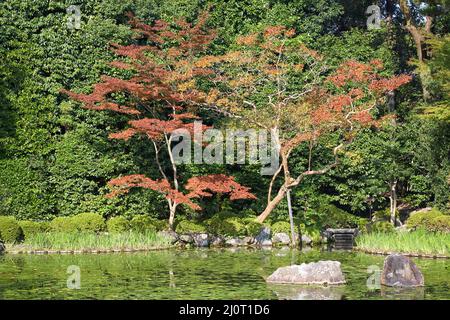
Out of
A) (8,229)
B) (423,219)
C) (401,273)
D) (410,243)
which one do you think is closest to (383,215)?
(423,219)

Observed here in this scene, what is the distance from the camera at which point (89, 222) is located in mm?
A: 20000

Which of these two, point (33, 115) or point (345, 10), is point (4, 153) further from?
point (345, 10)

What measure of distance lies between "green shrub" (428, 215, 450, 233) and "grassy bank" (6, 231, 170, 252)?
25.8 feet

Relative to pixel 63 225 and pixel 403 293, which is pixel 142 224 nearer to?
pixel 63 225

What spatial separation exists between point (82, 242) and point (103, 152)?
4.63 m

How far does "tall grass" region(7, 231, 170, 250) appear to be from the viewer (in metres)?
18.1

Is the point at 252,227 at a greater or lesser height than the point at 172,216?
lesser

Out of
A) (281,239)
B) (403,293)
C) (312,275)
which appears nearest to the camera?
(403,293)

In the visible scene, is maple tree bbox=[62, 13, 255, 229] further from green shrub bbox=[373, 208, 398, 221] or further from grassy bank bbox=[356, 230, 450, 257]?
green shrub bbox=[373, 208, 398, 221]

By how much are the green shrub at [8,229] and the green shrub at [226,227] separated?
5485mm

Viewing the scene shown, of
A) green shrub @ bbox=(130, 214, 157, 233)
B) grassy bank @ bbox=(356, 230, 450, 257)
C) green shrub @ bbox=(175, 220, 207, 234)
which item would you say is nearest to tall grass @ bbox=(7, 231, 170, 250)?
green shrub @ bbox=(130, 214, 157, 233)

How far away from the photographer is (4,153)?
830 inches

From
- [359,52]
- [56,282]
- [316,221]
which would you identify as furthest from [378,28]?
[56,282]

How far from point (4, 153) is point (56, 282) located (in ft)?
31.2
